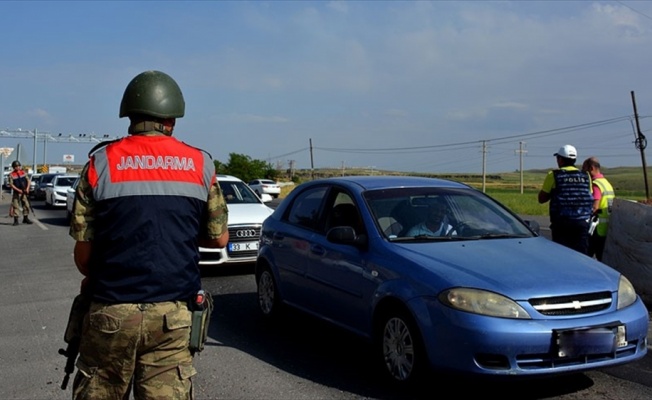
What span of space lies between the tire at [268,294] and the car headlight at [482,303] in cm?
289

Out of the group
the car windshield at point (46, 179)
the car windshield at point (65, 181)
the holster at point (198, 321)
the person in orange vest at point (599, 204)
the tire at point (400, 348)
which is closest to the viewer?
the holster at point (198, 321)

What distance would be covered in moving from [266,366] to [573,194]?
4.02 meters

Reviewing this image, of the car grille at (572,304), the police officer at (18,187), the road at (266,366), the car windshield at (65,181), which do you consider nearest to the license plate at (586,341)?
the car grille at (572,304)

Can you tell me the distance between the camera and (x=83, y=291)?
3186mm

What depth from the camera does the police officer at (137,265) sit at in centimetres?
302

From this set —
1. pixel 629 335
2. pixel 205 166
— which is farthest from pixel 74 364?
pixel 629 335

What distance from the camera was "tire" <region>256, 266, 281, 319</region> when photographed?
774 cm

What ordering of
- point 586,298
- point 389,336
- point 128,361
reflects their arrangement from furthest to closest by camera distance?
point 389,336
point 586,298
point 128,361

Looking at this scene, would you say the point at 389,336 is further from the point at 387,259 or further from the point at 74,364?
the point at 74,364

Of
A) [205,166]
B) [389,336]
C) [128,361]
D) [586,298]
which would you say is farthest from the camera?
[389,336]

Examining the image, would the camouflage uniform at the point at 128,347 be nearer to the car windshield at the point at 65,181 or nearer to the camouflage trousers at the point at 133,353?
the camouflage trousers at the point at 133,353

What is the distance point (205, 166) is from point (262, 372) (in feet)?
10.4

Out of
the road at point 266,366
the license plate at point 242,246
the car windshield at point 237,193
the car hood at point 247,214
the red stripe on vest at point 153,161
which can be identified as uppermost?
the red stripe on vest at point 153,161

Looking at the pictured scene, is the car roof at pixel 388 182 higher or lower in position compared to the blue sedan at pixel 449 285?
higher
